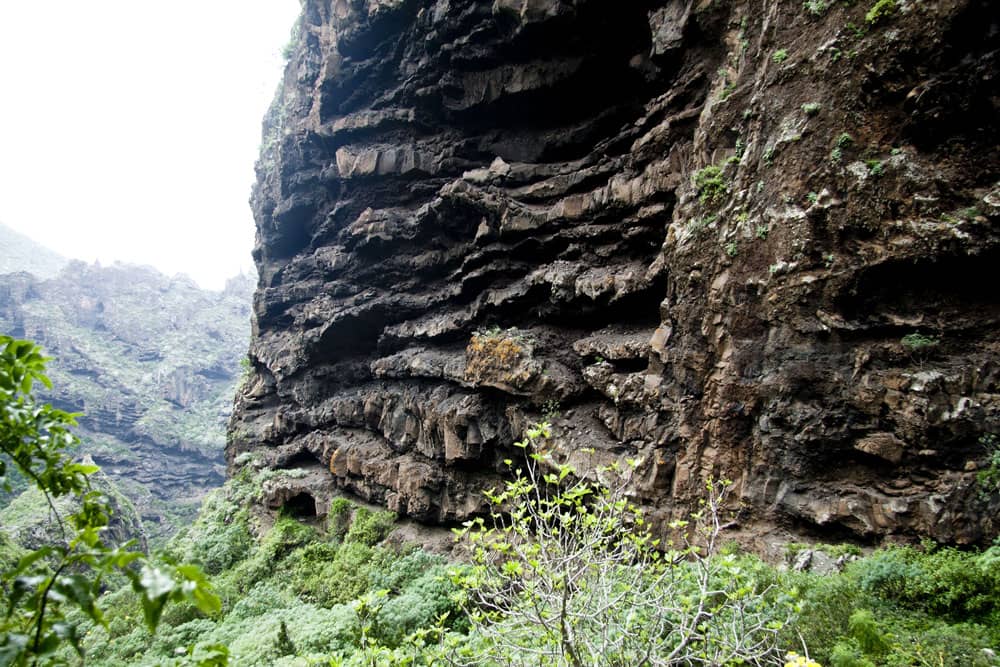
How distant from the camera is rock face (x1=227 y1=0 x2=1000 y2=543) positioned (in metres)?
5.80

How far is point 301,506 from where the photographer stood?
15.7 meters

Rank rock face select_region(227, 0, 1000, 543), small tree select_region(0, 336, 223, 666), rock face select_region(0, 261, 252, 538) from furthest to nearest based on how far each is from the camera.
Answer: rock face select_region(0, 261, 252, 538), rock face select_region(227, 0, 1000, 543), small tree select_region(0, 336, 223, 666)

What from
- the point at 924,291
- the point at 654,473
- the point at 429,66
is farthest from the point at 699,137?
the point at 429,66

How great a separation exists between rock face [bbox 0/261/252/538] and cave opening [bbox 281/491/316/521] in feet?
111

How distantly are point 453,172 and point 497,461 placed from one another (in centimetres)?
916

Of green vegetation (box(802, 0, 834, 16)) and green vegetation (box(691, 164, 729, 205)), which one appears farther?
green vegetation (box(691, 164, 729, 205))

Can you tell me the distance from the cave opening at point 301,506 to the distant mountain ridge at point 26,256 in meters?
105

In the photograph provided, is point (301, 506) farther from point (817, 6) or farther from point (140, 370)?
point (140, 370)

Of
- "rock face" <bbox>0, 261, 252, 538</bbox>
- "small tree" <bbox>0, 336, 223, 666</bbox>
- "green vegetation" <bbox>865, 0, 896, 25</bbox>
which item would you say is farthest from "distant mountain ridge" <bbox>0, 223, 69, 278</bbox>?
"green vegetation" <bbox>865, 0, 896, 25</bbox>

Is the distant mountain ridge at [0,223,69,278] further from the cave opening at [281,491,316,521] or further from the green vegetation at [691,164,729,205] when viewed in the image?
the green vegetation at [691,164,729,205]

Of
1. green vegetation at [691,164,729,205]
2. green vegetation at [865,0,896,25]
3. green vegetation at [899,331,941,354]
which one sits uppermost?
green vegetation at [865,0,896,25]

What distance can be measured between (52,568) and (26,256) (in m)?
136

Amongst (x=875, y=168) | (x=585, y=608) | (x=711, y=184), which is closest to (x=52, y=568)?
(x=585, y=608)

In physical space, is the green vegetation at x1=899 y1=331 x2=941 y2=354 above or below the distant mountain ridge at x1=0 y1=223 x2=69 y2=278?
below
